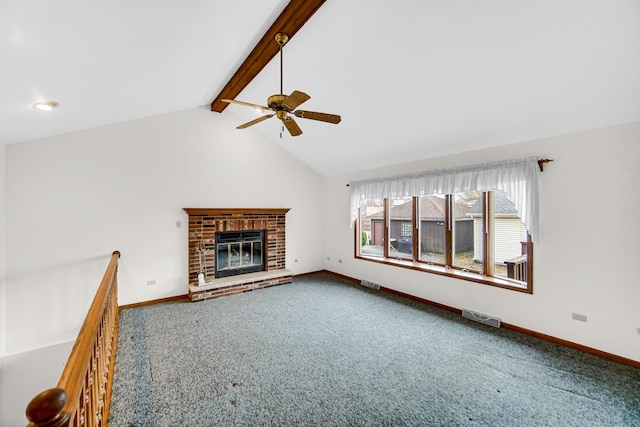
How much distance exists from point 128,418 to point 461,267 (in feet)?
13.9

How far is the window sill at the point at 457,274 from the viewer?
133 inches

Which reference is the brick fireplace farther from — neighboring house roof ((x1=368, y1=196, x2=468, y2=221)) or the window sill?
neighboring house roof ((x1=368, y1=196, x2=468, y2=221))

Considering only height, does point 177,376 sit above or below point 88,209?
below

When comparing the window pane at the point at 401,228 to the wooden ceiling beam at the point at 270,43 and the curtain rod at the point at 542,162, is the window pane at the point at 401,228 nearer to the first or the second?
the curtain rod at the point at 542,162

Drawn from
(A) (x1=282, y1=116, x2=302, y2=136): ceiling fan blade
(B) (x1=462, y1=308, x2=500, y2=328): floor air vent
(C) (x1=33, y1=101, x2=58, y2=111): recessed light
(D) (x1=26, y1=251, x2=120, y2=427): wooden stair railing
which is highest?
(C) (x1=33, y1=101, x2=58, y2=111): recessed light

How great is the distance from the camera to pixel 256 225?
5344 mm

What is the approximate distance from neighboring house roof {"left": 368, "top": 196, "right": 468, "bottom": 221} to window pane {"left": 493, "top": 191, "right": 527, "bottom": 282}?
470 mm

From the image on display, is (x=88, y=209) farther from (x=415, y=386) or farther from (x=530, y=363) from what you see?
(x=530, y=363)

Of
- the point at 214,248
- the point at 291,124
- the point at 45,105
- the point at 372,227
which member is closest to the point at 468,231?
the point at 372,227

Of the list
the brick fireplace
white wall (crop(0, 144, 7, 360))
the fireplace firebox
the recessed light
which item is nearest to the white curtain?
the brick fireplace

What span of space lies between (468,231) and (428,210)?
72 cm

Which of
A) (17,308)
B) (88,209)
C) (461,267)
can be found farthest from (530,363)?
(17,308)

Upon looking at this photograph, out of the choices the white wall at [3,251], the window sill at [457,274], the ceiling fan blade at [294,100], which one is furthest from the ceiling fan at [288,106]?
the white wall at [3,251]

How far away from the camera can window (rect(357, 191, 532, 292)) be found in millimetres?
3541
